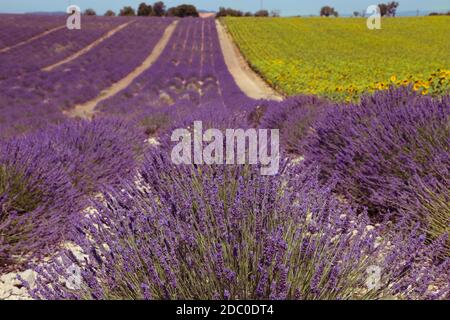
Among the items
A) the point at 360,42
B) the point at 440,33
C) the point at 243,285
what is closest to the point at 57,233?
the point at 243,285

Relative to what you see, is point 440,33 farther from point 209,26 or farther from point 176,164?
point 176,164

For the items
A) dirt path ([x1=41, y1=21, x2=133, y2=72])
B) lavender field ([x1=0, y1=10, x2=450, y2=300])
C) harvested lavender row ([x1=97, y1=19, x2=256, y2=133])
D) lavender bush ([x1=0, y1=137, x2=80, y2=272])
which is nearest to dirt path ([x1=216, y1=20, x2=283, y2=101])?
harvested lavender row ([x1=97, y1=19, x2=256, y2=133])

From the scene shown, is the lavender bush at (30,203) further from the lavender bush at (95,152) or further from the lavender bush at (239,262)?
the lavender bush at (239,262)

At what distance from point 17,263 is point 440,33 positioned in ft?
133

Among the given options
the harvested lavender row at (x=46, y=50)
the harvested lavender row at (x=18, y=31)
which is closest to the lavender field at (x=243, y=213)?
the harvested lavender row at (x=46, y=50)

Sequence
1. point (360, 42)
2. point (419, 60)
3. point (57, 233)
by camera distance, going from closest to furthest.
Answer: point (57, 233) → point (419, 60) → point (360, 42)

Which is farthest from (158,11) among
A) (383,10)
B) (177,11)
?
(383,10)

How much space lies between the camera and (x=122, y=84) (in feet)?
58.7

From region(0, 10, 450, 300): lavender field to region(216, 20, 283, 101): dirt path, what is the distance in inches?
364

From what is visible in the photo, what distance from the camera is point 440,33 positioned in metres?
35.8

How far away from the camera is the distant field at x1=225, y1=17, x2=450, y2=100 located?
1580cm

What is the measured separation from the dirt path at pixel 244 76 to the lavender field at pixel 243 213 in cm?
925

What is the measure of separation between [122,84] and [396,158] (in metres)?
16.2

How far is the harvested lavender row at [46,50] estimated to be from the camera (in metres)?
18.4
